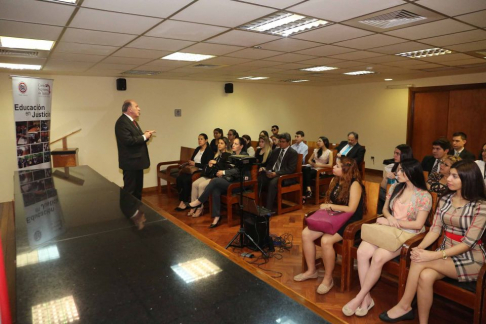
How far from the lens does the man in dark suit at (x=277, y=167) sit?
515 centimetres

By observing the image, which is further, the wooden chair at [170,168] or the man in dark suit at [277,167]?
the wooden chair at [170,168]

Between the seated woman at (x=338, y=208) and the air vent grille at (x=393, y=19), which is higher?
the air vent grille at (x=393, y=19)

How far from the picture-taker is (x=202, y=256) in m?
1.31

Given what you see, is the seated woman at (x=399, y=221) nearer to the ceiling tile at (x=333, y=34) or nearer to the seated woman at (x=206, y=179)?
the ceiling tile at (x=333, y=34)

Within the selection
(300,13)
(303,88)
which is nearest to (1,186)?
(300,13)

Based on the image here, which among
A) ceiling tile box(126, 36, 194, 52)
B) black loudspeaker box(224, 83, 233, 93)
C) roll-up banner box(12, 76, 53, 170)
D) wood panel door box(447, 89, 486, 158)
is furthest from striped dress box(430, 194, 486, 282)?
black loudspeaker box(224, 83, 233, 93)

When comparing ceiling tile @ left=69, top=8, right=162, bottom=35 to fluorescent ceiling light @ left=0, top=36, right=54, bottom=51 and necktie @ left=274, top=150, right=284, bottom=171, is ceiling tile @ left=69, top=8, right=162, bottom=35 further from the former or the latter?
necktie @ left=274, top=150, right=284, bottom=171

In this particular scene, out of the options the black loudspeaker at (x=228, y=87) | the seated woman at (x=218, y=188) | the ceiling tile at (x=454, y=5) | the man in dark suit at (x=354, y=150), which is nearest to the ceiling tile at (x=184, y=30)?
the ceiling tile at (x=454, y=5)

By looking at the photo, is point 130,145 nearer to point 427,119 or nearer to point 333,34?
point 333,34

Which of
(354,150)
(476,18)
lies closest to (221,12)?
(476,18)

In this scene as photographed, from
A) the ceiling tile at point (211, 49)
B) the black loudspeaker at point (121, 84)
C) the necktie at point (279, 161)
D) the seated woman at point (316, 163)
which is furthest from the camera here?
the black loudspeaker at point (121, 84)

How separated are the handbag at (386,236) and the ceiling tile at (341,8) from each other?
5.41 ft

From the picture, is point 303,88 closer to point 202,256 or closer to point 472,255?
point 472,255

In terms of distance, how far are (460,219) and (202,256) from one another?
1.96m
